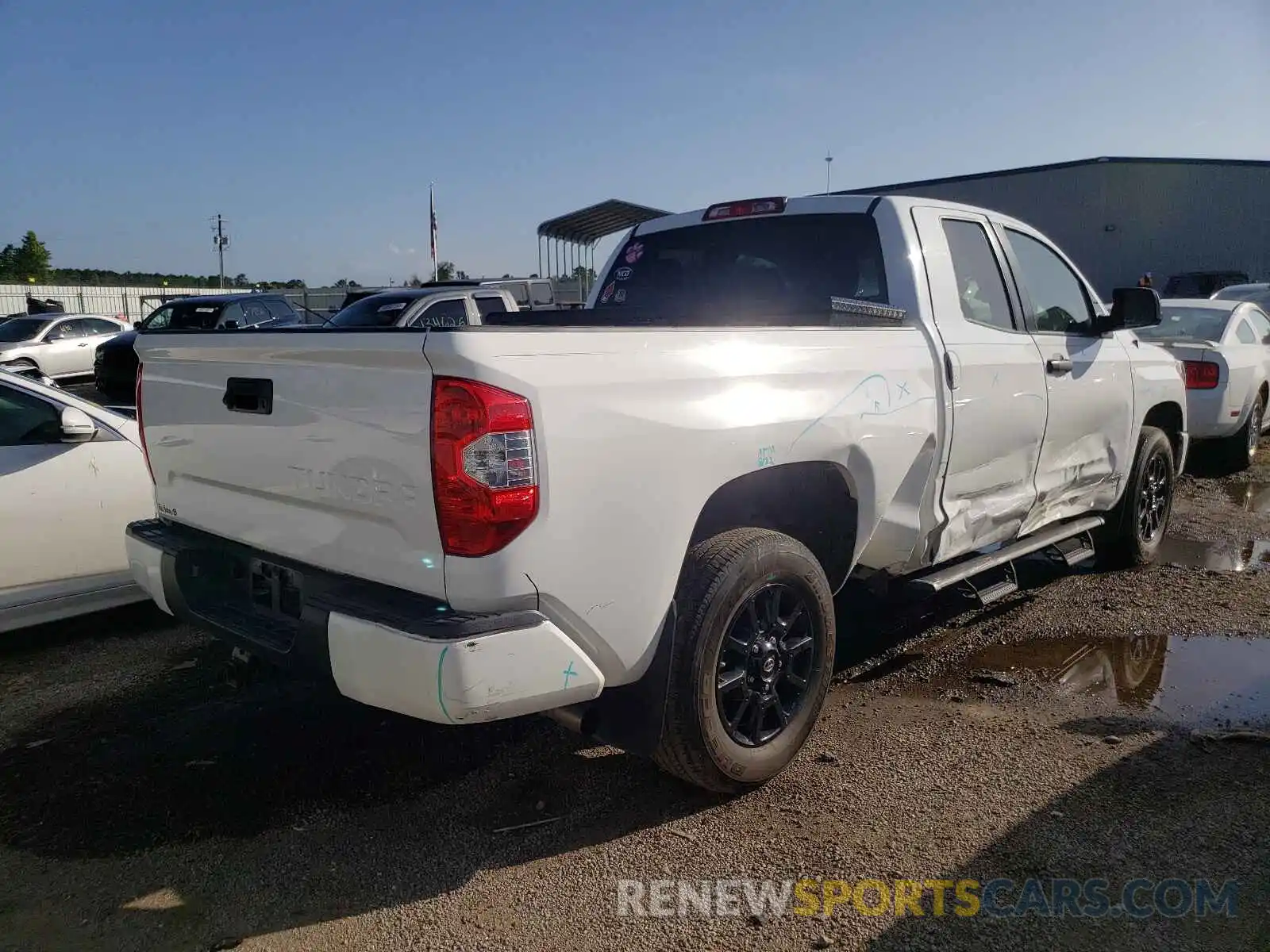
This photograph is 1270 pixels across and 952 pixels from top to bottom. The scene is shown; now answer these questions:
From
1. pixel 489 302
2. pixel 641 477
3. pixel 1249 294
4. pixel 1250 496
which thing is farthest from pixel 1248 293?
pixel 641 477

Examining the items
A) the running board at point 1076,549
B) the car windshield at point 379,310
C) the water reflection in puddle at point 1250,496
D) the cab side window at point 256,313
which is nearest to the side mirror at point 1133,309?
the running board at point 1076,549

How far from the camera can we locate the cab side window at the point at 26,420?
4.64 meters

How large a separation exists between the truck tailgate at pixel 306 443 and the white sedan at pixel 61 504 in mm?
1555

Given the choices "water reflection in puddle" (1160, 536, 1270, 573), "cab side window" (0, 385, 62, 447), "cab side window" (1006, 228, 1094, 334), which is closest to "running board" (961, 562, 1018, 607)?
"cab side window" (1006, 228, 1094, 334)

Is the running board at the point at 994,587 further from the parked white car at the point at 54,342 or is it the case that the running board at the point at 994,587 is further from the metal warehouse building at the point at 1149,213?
the metal warehouse building at the point at 1149,213

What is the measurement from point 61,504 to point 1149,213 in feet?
108

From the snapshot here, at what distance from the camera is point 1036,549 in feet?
15.3

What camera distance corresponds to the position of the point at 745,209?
454 centimetres

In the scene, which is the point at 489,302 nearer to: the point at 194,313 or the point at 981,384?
the point at 194,313

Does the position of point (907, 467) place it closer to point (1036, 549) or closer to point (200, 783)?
point (1036, 549)

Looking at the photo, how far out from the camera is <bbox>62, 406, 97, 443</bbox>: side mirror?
15.4ft

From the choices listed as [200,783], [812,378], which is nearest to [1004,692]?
[812,378]

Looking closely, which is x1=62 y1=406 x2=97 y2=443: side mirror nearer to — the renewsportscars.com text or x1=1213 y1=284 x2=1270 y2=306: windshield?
the renewsportscars.com text

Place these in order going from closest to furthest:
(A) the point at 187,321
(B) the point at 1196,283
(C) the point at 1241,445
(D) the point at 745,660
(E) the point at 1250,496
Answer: (D) the point at 745,660 → (E) the point at 1250,496 → (C) the point at 1241,445 → (A) the point at 187,321 → (B) the point at 1196,283
